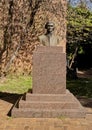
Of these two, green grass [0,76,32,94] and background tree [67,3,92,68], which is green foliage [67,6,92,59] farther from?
green grass [0,76,32,94]

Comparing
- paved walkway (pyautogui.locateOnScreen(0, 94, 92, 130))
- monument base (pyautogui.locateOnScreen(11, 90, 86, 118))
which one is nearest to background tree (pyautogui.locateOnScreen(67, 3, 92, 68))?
monument base (pyautogui.locateOnScreen(11, 90, 86, 118))

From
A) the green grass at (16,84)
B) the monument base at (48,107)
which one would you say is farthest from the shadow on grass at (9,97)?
the monument base at (48,107)

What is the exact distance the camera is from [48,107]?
8.27m

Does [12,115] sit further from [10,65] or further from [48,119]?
[10,65]

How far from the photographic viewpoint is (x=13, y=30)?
16234 millimetres

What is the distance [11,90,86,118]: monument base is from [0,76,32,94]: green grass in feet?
12.6

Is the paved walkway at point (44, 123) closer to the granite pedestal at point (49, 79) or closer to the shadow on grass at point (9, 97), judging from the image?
the granite pedestal at point (49, 79)

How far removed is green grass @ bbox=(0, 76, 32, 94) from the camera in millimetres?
12716

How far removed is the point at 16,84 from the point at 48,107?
612 centimetres

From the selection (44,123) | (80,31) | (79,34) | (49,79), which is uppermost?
(49,79)

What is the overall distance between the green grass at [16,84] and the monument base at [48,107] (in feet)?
12.6

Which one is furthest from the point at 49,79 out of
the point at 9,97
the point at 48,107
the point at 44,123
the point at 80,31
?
the point at 80,31

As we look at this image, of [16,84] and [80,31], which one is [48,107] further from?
[80,31]

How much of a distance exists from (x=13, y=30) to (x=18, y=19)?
0.62 metres
